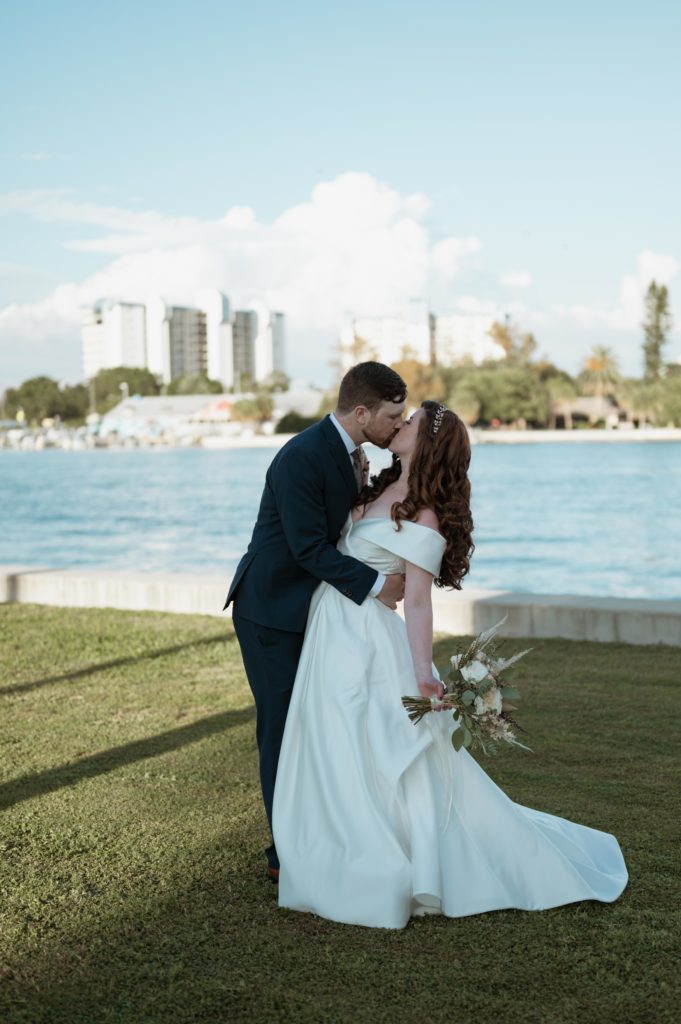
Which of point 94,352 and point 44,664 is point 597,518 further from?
point 94,352

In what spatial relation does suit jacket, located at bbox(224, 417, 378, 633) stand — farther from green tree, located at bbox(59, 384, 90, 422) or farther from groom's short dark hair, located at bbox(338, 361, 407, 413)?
green tree, located at bbox(59, 384, 90, 422)

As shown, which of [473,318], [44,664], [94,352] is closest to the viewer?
[44,664]

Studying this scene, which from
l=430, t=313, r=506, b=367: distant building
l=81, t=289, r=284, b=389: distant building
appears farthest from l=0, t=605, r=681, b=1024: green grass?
l=81, t=289, r=284, b=389: distant building

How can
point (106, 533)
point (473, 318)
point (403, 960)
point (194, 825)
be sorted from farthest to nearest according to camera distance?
point (473, 318)
point (106, 533)
point (194, 825)
point (403, 960)

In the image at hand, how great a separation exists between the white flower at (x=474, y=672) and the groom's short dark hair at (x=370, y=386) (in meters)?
0.86

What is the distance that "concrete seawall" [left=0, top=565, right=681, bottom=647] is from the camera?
805 cm

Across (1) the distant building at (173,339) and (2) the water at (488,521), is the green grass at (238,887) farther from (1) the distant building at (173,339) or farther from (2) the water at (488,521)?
(1) the distant building at (173,339)

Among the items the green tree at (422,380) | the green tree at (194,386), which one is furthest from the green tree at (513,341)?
the green tree at (194,386)

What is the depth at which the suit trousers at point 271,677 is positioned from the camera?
153 inches

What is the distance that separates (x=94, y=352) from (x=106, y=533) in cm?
16617

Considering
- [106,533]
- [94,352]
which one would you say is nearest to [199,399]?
[94,352]

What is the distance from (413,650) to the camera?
372cm

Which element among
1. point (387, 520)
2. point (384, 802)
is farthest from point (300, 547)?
point (384, 802)

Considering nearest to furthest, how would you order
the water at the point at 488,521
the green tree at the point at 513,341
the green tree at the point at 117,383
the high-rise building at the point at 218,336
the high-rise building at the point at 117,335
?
the water at the point at 488,521
the green tree at the point at 513,341
the green tree at the point at 117,383
the high-rise building at the point at 117,335
the high-rise building at the point at 218,336
